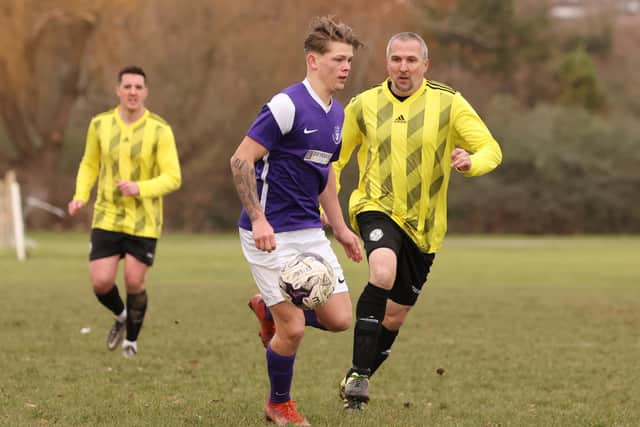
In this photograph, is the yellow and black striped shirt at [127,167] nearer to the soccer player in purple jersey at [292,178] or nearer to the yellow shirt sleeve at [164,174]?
the yellow shirt sleeve at [164,174]

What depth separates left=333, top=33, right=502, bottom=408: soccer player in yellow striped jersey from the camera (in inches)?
277

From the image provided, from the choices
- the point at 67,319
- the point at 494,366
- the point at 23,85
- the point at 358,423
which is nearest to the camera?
the point at 358,423

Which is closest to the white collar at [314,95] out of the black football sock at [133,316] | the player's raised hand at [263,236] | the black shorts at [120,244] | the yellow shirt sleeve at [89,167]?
the player's raised hand at [263,236]

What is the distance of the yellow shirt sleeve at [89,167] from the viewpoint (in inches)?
367

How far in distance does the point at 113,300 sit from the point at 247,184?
401 centimetres

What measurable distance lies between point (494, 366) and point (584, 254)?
2183cm

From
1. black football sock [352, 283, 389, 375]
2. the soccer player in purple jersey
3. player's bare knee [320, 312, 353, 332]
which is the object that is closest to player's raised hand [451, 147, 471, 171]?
the soccer player in purple jersey

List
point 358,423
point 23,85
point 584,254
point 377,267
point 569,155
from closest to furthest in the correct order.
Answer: point 358,423
point 377,267
point 584,254
point 23,85
point 569,155

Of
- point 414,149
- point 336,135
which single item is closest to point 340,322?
point 336,135

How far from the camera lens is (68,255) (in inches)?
1048

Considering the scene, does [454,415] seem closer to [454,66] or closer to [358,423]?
[358,423]

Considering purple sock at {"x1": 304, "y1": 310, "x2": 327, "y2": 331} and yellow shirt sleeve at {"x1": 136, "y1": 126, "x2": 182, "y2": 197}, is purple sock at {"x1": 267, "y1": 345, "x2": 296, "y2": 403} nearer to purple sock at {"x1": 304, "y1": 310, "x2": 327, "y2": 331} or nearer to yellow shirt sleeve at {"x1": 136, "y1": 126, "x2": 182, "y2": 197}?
purple sock at {"x1": 304, "y1": 310, "x2": 327, "y2": 331}

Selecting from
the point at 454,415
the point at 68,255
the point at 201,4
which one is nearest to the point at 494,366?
the point at 454,415

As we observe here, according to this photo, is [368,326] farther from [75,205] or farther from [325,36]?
[75,205]
